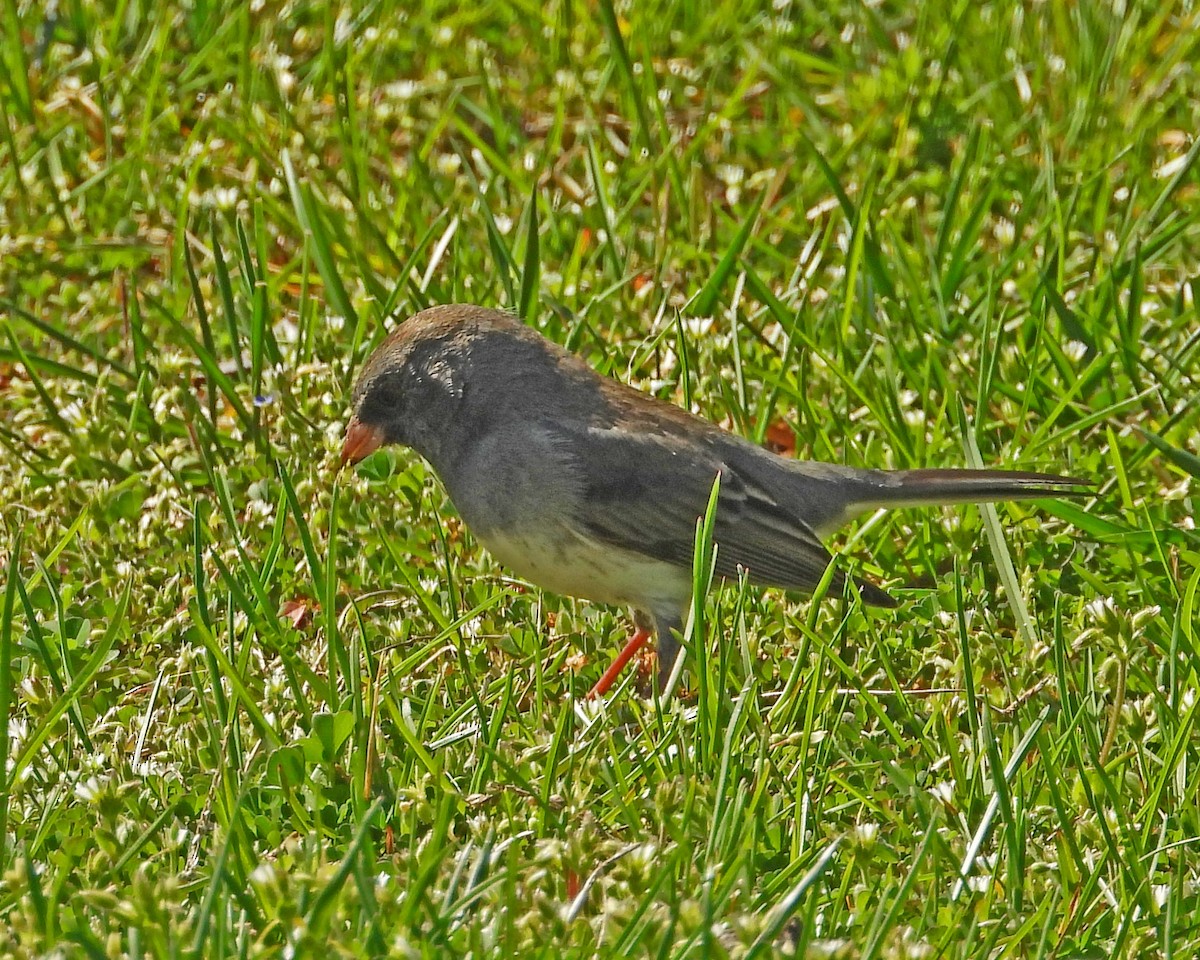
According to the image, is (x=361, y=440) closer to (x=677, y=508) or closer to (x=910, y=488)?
(x=677, y=508)

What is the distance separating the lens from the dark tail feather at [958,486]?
155 inches

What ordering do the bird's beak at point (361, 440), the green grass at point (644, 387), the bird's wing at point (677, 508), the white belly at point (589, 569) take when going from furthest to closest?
the bird's beak at point (361, 440), the bird's wing at point (677, 508), the white belly at point (589, 569), the green grass at point (644, 387)

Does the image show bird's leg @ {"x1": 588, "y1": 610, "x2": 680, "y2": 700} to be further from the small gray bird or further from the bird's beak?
the bird's beak

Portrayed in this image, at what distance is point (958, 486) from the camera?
393cm

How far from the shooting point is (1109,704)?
355 cm

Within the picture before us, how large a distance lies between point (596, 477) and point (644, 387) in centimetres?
100

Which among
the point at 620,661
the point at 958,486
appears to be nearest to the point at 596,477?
the point at 620,661

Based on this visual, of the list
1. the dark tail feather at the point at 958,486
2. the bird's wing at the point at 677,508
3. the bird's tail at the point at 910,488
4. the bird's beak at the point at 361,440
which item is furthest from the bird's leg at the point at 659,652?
the bird's beak at the point at 361,440

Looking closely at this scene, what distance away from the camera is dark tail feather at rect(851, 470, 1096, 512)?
12.9 feet

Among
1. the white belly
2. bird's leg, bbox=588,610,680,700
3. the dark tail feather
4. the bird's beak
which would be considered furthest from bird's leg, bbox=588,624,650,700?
the bird's beak

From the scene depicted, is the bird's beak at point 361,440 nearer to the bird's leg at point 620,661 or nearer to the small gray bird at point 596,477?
the small gray bird at point 596,477

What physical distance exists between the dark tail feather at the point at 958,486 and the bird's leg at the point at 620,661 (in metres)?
0.64

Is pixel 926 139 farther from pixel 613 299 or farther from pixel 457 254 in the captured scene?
pixel 457 254

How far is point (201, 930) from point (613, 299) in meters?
3.11
